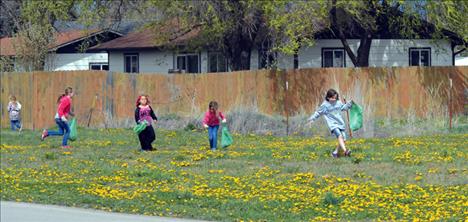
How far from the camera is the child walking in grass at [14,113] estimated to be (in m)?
29.6

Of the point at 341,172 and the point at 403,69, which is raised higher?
the point at 403,69

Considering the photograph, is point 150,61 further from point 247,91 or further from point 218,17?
point 247,91

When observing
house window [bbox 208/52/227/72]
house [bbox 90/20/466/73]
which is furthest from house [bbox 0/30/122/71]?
house window [bbox 208/52/227/72]

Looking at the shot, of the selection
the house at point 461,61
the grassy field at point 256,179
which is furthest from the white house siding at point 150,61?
the grassy field at point 256,179

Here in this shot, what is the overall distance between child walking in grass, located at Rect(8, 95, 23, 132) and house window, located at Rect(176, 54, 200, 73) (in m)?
A: 9.47

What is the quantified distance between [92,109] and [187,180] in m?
15.7

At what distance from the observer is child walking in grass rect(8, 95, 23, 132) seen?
29562 millimetres

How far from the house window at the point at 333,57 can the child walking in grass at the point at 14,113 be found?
38.8 ft

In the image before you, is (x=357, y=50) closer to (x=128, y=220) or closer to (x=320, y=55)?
(x=320, y=55)

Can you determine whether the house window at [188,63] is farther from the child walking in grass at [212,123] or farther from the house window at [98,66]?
the child walking in grass at [212,123]

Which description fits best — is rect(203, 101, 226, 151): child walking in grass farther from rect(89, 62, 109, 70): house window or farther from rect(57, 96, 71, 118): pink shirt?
rect(89, 62, 109, 70): house window

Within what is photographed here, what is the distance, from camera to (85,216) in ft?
39.1

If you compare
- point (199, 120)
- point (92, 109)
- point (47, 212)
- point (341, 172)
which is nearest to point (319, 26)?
point (199, 120)

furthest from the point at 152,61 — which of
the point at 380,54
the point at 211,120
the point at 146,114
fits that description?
the point at 211,120
